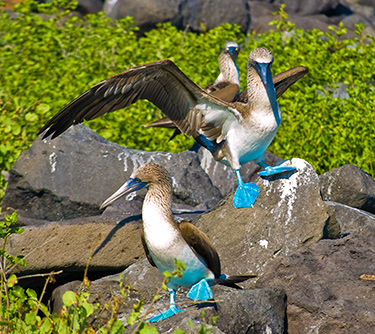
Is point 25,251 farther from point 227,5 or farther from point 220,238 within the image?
point 227,5

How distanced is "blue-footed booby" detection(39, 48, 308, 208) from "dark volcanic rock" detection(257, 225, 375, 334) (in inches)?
25.6

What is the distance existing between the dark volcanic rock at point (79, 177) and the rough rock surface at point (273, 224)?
4.22ft

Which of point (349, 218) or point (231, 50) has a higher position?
point (231, 50)

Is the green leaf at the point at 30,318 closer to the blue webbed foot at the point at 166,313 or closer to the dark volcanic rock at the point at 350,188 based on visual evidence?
the blue webbed foot at the point at 166,313

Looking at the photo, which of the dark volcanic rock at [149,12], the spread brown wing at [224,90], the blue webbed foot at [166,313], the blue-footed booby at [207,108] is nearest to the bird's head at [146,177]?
the blue webbed foot at [166,313]

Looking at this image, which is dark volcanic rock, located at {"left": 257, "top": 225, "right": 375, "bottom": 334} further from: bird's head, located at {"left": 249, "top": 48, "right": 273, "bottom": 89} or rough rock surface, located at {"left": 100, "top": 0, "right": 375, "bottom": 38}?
rough rock surface, located at {"left": 100, "top": 0, "right": 375, "bottom": 38}

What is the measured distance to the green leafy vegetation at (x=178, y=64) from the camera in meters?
7.93

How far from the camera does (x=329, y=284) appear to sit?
4.66m

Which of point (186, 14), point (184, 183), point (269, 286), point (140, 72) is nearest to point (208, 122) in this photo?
point (140, 72)

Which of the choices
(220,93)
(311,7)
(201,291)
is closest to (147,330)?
(201,291)

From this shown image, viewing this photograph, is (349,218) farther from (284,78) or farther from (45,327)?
(45,327)

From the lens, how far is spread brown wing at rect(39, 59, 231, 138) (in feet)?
18.1

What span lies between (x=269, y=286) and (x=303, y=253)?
40cm

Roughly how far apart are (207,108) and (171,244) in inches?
68.6
